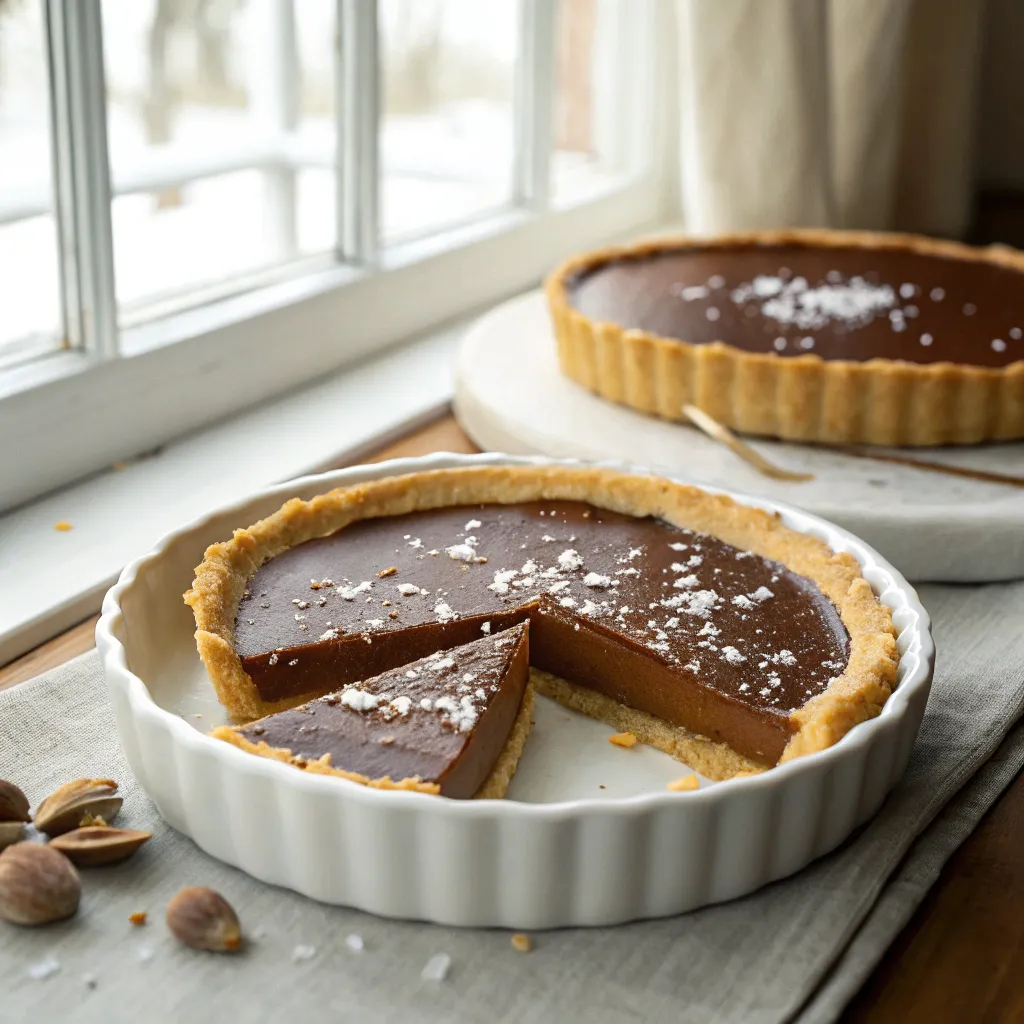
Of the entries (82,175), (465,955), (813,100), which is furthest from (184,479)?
(813,100)

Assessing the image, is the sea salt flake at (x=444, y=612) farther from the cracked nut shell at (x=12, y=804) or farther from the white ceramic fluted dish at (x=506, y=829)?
the cracked nut shell at (x=12, y=804)

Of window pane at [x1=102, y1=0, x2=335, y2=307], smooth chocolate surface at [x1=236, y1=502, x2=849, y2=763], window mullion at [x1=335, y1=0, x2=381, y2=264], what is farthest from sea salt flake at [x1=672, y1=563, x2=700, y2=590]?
window mullion at [x1=335, y1=0, x2=381, y2=264]

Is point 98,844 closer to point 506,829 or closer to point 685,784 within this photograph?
point 506,829

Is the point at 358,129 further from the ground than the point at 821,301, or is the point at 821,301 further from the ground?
the point at 358,129

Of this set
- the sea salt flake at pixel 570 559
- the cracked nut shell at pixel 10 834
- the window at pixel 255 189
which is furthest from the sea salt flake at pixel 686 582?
the window at pixel 255 189

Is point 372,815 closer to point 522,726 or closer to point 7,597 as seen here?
point 522,726
